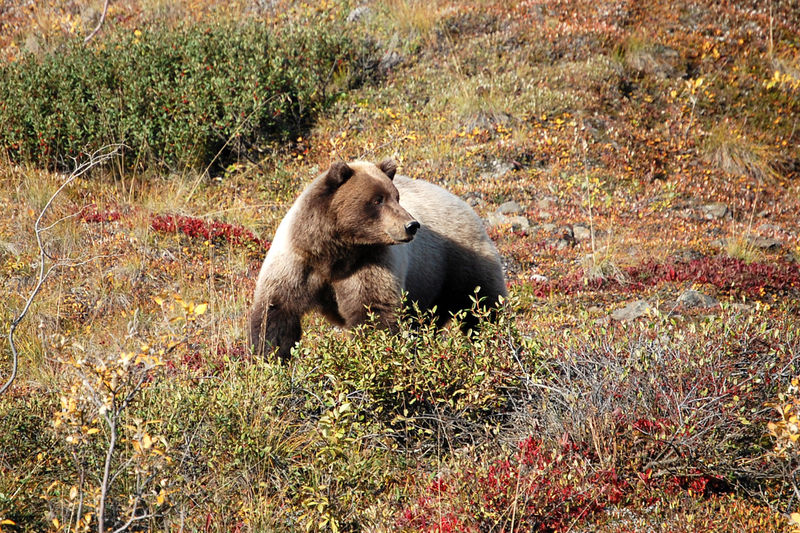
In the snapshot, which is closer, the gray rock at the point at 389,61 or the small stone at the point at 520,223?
the small stone at the point at 520,223

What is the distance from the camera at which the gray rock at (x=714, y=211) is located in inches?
409

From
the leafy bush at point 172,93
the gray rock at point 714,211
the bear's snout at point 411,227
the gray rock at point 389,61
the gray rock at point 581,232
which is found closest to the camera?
the bear's snout at point 411,227

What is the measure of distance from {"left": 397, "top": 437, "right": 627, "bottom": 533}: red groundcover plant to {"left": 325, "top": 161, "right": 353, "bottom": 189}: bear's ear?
2319 mm

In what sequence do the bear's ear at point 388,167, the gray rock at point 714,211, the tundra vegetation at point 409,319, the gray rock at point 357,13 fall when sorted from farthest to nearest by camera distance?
the gray rock at point 357,13 < the gray rock at point 714,211 < the bear's ear at point 388,167 < the tundra vegetation at point 409,319

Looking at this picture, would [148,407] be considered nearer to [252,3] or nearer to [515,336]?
[515,336]

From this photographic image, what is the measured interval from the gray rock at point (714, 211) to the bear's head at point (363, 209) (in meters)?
6.77

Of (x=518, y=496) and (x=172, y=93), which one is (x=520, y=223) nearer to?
(x=172, y=93)

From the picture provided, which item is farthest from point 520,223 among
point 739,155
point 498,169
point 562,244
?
point 739,155

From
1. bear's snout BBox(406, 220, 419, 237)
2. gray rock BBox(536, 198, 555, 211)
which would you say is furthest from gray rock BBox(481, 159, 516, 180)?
bear's snout BBox(406, 220, 419, 237)

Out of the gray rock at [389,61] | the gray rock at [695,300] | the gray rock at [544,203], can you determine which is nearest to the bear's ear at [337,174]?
the gray rock at [695,300]

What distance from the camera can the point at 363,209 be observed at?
508 centimetres

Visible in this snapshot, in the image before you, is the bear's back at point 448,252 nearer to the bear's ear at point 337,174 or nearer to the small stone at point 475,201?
the bear's ear at point 337,174

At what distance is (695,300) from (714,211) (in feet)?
12.1

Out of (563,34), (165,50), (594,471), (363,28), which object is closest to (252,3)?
(363,28)
